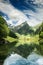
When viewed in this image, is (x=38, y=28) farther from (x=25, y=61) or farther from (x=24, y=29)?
(x=25, y=61)

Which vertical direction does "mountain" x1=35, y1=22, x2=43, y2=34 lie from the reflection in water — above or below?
above

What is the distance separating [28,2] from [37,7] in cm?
56

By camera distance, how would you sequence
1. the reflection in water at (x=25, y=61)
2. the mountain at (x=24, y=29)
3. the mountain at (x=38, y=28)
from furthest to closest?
1. the mountain at (x=24, y=29)
2. the mountain at (x=38, y=28)
3. the reflection in water at (x=25, y=61)

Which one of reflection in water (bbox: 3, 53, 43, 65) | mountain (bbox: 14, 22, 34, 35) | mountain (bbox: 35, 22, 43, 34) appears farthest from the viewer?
mountain (bbox: 14, 22, 34, 35)

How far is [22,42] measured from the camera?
11547 mm

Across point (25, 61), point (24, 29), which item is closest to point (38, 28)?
point (24, 29)

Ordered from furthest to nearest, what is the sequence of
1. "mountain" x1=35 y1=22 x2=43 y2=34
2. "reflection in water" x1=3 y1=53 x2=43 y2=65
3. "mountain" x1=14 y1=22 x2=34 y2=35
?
"mountain" x1=14 y1=22 x2=34 y2=35 < "mountain" x1=35 y1=22 x2=43 y2=34 < "reflection in water" x1=3 y1=53 x2=43 y2=65

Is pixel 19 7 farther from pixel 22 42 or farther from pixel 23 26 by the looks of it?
pixel 22 42

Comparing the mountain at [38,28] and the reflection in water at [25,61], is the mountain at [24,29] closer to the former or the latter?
the mountain at [38,28]

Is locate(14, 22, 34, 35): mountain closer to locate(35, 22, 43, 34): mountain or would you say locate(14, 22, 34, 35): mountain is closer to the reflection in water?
locate(35, 22, 43, 34): mountain

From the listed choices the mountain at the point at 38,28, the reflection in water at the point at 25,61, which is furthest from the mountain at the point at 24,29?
the reflection in water at the point at 25,61

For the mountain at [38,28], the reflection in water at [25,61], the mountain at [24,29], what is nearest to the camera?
the reflection in water at [25,61]

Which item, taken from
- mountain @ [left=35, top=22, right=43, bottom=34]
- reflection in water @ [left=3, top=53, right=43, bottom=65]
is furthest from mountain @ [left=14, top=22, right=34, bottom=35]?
reflection in water @ [left=3, top=53, right=43, bottom=65]

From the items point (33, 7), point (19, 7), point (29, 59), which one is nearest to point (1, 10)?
point (19, 7)
